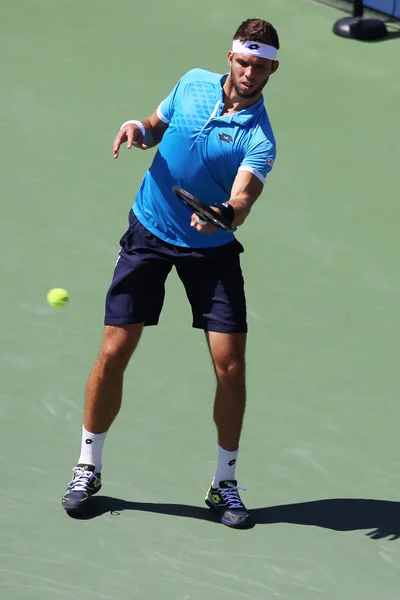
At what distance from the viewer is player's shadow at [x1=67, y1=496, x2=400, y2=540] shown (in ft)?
18.9

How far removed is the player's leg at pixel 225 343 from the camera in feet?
18.5

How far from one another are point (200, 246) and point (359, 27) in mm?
5461

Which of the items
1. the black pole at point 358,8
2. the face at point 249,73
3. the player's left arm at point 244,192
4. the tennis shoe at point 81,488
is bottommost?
the tennis shoe at point 81,488

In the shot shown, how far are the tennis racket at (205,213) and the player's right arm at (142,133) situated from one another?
54 centimetres

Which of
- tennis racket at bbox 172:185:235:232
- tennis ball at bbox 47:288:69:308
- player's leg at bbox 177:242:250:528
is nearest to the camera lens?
tennis racket at bbox 172:185:235:232

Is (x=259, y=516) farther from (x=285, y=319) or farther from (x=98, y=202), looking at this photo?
(x=98, y=202)

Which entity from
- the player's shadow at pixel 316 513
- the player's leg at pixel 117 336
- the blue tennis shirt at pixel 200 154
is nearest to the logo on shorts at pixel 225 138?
the blue tennis shirt at pixel 200 154

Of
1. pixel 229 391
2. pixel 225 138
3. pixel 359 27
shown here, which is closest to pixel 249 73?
pixel 225 138

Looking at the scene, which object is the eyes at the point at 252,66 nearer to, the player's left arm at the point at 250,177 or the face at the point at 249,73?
the face at the point at 249,73

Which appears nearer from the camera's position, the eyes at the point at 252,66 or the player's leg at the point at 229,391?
the eyes at the point at 252,66

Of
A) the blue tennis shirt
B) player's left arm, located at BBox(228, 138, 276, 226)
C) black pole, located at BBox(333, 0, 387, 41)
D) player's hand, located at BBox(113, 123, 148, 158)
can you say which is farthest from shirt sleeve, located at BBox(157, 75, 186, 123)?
black pole, located at BBox(333, 0, 387, 41)

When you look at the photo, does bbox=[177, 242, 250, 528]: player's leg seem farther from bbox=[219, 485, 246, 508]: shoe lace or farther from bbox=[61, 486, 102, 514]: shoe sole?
bbox=[61, 486, 102, 514]: shoe sole

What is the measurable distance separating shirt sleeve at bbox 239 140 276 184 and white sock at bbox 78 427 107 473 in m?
1.37

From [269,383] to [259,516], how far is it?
106 cm
